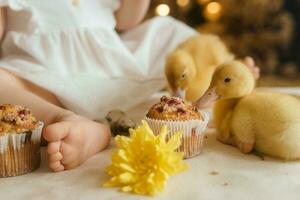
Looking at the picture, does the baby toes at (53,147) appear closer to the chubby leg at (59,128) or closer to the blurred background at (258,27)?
the chubby leg at (59,128)

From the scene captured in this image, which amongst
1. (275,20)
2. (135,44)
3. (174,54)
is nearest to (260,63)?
(275,20)

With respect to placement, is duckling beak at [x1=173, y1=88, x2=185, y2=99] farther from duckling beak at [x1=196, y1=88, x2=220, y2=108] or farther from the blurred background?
the blurred background

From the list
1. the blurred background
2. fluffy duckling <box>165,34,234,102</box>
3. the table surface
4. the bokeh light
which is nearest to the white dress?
fluffy duckling <box>165,34,234,102</box>

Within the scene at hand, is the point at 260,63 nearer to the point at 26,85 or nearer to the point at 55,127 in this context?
the point at 26,85

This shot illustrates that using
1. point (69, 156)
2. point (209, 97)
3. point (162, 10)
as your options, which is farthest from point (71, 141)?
point (162, 10)

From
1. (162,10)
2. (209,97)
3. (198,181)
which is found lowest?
(198,181)

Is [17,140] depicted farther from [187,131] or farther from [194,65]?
[194,65]

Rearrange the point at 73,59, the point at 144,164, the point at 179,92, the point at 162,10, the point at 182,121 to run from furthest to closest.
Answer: the point at 162,10 → the point at 73,59 → the point at 179,92 → the point at 182,121 → the point at 144,164

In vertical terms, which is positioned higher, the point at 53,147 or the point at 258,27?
the point at 258,27
